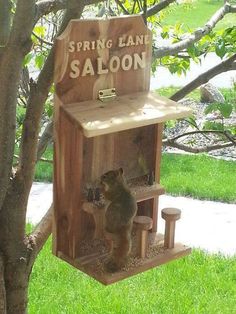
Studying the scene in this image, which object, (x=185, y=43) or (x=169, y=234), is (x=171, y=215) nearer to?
(x=169, y=234)

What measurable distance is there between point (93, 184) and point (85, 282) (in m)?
2.08

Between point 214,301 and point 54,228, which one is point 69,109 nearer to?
point 54,228

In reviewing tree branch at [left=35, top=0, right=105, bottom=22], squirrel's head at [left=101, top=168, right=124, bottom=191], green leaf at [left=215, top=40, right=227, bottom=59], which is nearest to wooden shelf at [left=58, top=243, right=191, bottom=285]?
squirrel's head at [left=101, top=168, right=124, bottom=191]

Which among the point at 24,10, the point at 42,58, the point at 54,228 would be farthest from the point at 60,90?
the point at 42,58

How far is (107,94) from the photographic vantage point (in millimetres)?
2084

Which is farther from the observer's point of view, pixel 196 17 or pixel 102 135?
pixel 196 17

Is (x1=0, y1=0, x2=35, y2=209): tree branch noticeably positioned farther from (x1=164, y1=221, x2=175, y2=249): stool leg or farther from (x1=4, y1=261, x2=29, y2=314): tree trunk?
(x1=164, y1=221, x2=175, y2=249): stool leg

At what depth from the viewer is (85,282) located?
13.6ft

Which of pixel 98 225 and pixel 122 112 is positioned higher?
pixel 122 112

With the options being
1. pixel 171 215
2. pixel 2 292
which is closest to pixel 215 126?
pixel 171 215

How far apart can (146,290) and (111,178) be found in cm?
218

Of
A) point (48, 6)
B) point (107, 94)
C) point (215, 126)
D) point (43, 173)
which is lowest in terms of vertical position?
point (43, 173)

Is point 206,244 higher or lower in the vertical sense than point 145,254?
lower

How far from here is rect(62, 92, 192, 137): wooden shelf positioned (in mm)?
1896
